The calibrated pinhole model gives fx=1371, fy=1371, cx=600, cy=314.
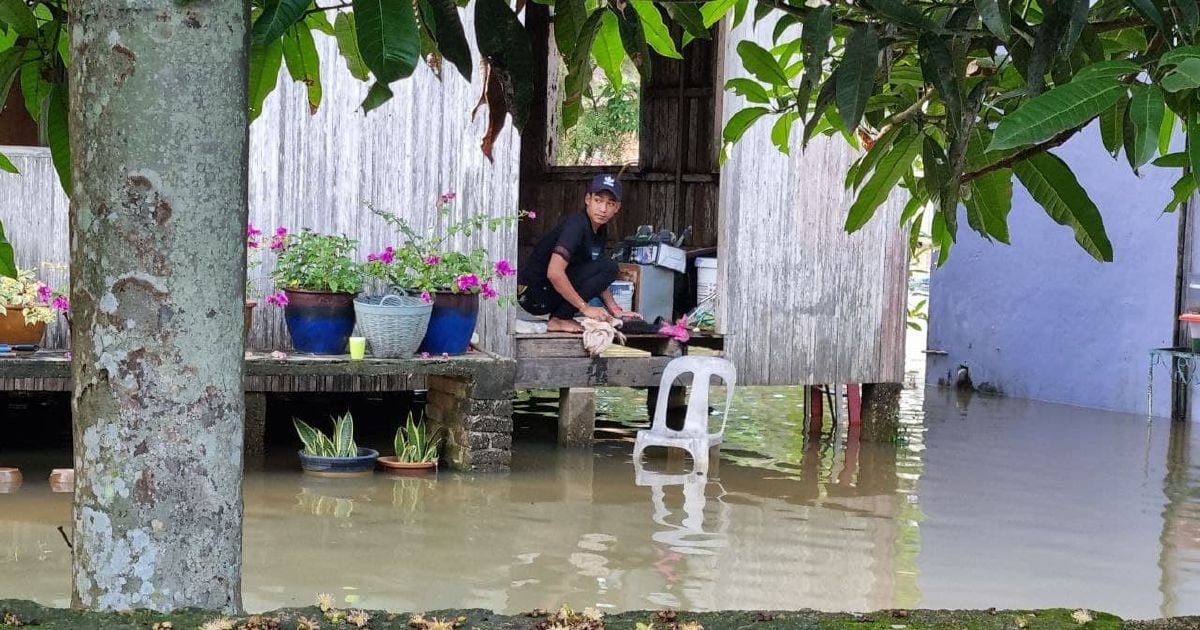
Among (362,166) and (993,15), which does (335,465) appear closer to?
(362,166)

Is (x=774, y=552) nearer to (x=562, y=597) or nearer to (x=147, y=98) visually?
(x=562, y=597)

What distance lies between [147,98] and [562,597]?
387 cm

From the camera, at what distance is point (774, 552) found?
20.2 ft

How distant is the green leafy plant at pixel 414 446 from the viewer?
775 cm

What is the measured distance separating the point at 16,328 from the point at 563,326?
10.6 feet

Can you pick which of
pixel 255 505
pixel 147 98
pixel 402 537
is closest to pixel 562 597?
pixel 402 537

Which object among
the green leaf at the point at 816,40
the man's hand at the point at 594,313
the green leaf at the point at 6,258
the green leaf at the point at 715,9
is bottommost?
the man's hand at the point at 594,313

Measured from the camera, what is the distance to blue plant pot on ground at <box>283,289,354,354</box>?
24.4 ft

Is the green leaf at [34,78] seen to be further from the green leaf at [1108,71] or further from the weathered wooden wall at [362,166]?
the weathered wooden wall at [362,166]

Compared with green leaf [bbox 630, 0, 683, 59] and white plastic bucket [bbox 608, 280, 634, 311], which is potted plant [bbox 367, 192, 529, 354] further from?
green leaf [bbox 630, 0, 683, 59]

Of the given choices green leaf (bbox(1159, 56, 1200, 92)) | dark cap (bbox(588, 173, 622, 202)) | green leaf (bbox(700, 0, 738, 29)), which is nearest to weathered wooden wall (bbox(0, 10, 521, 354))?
dark cap (bbox(588, 173, 622, 202))

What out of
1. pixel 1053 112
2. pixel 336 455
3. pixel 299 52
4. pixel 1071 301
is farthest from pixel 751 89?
pixel 1071 301

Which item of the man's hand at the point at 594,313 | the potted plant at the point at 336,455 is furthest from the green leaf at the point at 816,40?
the man's hand at the point at 594,313

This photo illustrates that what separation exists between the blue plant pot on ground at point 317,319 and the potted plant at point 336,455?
0.41 m
